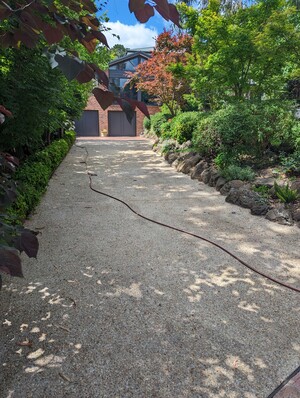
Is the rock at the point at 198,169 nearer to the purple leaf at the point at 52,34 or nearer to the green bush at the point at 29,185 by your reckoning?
the green bush at the point at 29,185

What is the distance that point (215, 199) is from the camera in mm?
5008

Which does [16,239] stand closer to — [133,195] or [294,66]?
[133,195]

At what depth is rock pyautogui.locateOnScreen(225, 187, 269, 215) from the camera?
4.14m

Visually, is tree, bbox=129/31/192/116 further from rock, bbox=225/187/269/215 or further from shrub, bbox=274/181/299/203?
shrub, bbox=274/181/299/203

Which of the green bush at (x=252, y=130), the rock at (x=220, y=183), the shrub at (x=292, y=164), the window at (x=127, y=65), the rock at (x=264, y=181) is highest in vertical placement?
the window at (x=127, y=65)

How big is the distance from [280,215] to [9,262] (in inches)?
153

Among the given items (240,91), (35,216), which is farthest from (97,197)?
(240,91)

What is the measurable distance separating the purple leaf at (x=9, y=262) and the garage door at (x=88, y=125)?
21.0 meters

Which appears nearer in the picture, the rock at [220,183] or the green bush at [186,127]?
the rock at [220,183]

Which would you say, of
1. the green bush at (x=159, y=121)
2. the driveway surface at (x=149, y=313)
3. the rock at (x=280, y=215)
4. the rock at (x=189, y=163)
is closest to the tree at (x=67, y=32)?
the driveway surface at (x=149, y=313)

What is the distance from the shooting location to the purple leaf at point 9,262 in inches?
27.6

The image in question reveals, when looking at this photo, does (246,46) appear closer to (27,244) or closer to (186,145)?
(186,145)

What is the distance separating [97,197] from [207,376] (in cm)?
393

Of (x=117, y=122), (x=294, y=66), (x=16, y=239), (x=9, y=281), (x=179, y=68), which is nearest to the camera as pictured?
(x=16, y=239)
